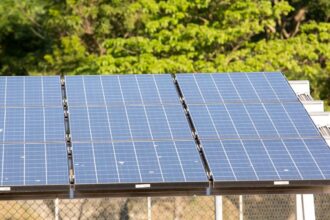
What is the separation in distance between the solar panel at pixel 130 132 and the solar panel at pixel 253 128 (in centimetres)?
32

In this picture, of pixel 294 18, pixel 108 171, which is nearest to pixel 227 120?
pixel 108 171

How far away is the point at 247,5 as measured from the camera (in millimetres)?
29672

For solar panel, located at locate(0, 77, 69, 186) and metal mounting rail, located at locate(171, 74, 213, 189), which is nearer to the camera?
solar panel, located at locate(0, 77, 69, 186)

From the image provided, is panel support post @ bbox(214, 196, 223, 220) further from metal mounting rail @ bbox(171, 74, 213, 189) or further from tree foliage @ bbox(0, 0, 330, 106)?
tree foliage @ bbox(0, 0, 330, 106)

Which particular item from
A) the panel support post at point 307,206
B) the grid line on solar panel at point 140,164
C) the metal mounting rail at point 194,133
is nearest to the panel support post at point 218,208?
the panel support post at point 307,206

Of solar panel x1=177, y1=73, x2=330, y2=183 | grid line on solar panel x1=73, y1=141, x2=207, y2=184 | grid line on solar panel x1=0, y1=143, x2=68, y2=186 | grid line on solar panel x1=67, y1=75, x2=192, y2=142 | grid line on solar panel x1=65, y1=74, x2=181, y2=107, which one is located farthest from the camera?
grid line on solar panel x1=65, y1=74, x2=181, y2=107

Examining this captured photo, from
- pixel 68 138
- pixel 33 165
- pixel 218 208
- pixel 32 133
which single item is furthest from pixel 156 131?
pixel 218 208

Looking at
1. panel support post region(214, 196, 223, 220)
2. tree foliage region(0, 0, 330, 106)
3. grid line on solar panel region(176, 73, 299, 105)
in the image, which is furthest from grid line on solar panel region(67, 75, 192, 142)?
tree foliage region(0, 0, 330, 106)

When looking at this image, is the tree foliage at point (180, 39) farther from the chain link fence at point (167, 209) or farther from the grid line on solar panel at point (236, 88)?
the grid line on solar panel at point (236, 88)

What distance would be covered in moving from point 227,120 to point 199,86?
1.46m

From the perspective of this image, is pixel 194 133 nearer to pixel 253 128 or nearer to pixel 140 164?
pixel 253 128

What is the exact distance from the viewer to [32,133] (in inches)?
592

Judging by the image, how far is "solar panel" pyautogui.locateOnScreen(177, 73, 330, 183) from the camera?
1425 centimetres

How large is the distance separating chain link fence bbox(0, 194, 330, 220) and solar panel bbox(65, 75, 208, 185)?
4506 millimetres
